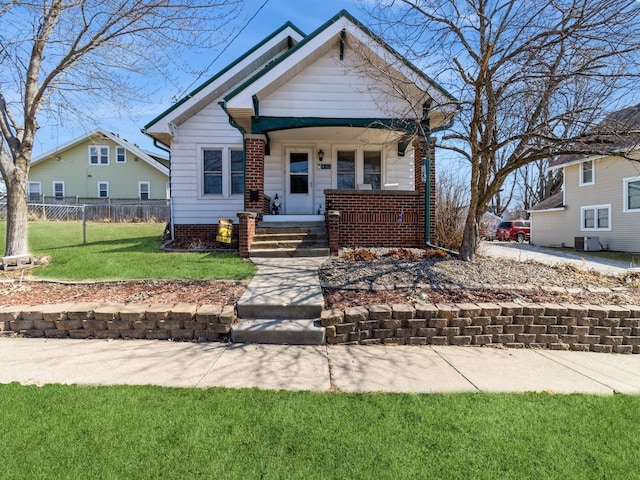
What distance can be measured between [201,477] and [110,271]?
5.41 metres

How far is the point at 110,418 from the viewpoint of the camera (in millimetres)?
2582

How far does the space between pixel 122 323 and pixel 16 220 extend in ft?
16.1

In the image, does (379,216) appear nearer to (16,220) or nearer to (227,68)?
(227,68)

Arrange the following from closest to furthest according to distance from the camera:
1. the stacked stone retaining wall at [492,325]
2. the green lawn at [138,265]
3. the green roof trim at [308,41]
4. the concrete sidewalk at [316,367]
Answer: the concrete sidewalk at [316,367] < the stacked stone retaining wall at [492,325] < the green lawn at [138,265] < the green roof trim at [308,41]

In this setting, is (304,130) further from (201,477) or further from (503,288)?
(201,477)

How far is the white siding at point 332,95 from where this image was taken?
8.83 m

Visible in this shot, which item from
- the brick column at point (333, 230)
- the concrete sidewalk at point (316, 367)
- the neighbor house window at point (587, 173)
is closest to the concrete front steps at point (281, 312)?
the concrete sidewalk at point (316, 367)

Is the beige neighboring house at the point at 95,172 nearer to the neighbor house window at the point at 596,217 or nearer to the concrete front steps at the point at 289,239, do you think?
the concrete front steps at the point at 289,239

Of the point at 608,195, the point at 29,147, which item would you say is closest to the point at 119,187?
the point at 29,147

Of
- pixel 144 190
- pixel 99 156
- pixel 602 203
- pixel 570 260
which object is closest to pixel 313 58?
pixel 570 260

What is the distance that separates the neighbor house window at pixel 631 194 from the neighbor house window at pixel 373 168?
13590mm

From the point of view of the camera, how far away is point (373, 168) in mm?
11148

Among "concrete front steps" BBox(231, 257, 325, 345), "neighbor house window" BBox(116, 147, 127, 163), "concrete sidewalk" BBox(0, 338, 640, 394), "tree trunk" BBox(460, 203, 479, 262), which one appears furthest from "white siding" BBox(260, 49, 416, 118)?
"neighbor house window" BBox(116, 147, 127, 163)

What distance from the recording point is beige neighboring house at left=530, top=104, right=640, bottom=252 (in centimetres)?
1698
